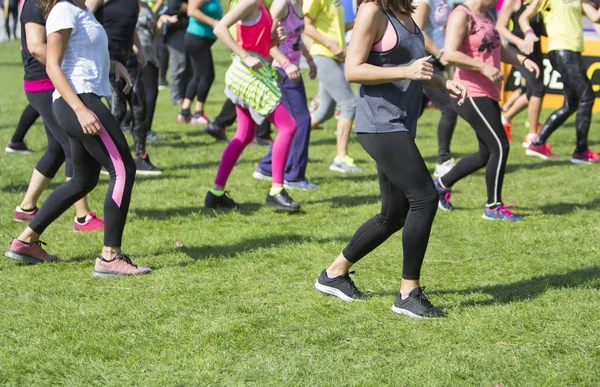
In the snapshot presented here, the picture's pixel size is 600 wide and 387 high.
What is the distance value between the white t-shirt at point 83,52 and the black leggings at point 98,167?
9cm

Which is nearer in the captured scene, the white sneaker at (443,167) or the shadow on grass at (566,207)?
the shadow on grass at (566,207)

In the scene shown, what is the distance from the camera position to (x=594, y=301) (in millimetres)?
4953

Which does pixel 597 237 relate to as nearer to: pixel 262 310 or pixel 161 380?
pixel 262 310

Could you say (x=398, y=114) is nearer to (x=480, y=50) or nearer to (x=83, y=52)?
(x=83, y=52)

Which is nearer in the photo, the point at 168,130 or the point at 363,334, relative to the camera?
the point at 363,334

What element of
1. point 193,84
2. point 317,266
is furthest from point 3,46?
point 317,266

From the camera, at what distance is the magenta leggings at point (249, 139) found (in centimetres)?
747

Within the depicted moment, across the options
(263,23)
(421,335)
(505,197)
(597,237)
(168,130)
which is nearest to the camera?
(421,335)

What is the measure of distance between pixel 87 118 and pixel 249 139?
2488 millimetres

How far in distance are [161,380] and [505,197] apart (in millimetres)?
5066

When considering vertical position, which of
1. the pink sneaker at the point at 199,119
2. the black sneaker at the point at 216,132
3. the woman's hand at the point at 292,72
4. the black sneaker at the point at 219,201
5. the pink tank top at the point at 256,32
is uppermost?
the pink tank top at the point at 256,32

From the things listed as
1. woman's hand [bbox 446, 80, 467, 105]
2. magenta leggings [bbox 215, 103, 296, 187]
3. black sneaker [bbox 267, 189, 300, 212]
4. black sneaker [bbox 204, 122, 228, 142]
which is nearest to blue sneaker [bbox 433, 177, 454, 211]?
black sneaker [bbox 267, 189, 300, 212]

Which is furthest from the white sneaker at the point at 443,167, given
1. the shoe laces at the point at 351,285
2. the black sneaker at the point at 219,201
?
the shoe laces at the point at 351,285

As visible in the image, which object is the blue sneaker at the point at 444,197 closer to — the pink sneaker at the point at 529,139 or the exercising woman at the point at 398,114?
the exercising woman at the point at 398,114
